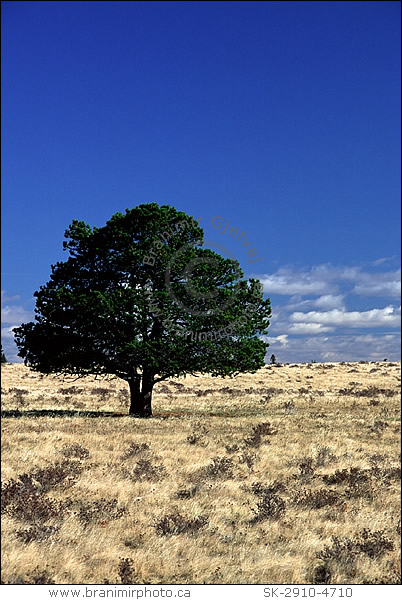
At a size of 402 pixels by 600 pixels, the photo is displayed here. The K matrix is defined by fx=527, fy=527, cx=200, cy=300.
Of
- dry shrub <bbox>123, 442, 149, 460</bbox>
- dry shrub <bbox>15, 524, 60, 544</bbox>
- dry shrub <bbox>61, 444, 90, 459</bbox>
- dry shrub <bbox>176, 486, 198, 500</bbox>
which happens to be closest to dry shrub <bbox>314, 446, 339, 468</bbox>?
dry shrub <bbox>176, 486, 198, 500</bbox>

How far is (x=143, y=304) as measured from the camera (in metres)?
25.4

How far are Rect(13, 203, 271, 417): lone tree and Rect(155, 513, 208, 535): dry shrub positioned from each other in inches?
579

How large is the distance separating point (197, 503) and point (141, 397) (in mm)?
17441

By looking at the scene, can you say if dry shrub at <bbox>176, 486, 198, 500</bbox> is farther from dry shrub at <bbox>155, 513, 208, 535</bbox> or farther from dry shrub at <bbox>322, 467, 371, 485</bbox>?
dry shrub at <bbox>322, 467, 371, 485</bbox>

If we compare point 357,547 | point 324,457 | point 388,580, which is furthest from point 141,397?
point 388,580

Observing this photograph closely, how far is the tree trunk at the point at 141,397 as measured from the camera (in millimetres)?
29016

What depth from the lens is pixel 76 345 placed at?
2725 centimetres

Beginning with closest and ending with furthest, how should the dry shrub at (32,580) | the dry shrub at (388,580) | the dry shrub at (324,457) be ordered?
the dry shrub at (32,580) < the dry shrub at (388,580) < the dry shrub at (324,457)

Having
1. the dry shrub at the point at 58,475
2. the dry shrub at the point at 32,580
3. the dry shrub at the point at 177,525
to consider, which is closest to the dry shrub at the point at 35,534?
the dry shrub at the point at 32,580

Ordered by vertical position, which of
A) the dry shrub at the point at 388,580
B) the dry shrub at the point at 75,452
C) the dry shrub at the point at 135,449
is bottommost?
the dry shrub at the point at 388,580

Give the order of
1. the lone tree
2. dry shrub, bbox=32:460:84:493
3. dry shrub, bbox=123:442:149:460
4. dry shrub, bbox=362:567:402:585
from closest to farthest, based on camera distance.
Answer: dry shrub, bbox=362:567:402:585 → dry shrub, bbox=32:460:84:493 → dry shrub, bbox=123:442:149:460 → the lone tree

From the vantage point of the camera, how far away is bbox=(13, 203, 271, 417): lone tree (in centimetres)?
2573

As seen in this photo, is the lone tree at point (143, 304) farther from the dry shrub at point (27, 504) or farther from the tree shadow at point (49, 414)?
the dry shrub at point (27, 504)

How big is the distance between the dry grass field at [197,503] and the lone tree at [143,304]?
4218 millimetres
